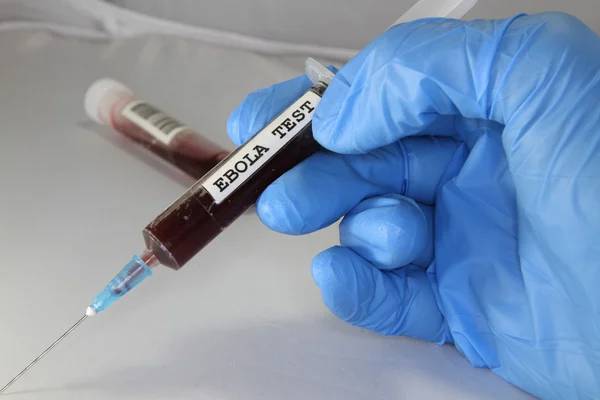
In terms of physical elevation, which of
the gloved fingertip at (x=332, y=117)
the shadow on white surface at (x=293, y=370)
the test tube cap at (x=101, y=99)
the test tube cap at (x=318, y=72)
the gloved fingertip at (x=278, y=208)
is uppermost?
the test tube cap at (x=101, y=99)

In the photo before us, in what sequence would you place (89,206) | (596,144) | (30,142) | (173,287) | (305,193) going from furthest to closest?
(30,142), (89,206), (173,287), (305,193), (596,144)

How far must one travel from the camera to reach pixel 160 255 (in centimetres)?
63

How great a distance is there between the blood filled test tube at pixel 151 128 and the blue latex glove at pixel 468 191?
23cm

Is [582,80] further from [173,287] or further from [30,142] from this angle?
[30,142]

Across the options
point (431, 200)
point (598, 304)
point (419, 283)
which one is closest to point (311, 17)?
point (431, 200)

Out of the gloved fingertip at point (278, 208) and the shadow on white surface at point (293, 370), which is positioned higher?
the gloved fingertip at point (278, 208)

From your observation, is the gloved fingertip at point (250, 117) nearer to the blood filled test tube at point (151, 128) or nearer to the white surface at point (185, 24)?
the blood filled test tube at point (151, 128)

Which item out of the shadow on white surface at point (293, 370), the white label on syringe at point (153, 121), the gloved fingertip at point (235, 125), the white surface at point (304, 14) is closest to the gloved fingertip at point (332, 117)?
the gloved fingertip at point (235, 125)

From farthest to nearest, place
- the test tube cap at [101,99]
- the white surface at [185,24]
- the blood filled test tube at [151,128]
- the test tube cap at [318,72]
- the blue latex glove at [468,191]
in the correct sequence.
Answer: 1. the white surface at [185,24]
2. the test tube cap at [101,99]
3. the blood filled test tube at [151,128]
4. the test tube cap at [318,72]
5. the blue latex glove at [468,191]

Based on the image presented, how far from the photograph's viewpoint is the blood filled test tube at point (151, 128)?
97 cm

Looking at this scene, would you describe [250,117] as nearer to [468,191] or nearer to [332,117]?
[332,117]

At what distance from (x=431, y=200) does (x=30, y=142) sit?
710 mm

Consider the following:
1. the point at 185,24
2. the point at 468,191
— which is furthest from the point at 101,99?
the point at 468,191

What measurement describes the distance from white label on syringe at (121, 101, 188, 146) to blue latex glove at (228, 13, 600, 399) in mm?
286
